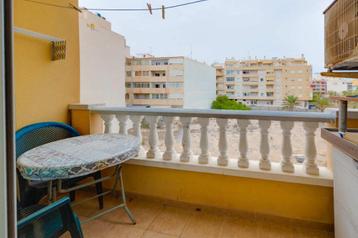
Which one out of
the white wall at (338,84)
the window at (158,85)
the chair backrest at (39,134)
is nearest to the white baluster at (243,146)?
the white wall at (338,84)

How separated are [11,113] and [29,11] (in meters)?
1.84

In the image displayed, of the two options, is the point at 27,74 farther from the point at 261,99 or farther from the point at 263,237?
the point at 263,237

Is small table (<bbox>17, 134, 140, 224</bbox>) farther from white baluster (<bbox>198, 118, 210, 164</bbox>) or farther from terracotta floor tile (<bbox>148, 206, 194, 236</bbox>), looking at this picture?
white baluster (<bbox>198, 118, 210, 164</bbox>)

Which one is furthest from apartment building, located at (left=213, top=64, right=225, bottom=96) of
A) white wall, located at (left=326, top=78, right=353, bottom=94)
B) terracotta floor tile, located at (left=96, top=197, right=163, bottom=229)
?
terracotta floor tile, located at (left=96, top=197, right=163, bottom=229)

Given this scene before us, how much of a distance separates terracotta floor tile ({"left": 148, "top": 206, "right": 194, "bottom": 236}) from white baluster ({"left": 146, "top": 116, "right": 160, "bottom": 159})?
50cm

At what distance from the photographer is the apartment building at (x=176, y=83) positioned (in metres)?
2.10

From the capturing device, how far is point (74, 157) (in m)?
1.31

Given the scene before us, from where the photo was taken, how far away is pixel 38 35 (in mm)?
1746

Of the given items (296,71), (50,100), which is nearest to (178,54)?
(296,71)

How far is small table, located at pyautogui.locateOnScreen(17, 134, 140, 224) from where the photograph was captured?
1.16 metres

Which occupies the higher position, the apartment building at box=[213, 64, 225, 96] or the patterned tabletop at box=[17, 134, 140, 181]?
the apartment building at box=[213, 64, 225, 96]

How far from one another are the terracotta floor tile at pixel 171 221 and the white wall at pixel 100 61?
1.48 meters

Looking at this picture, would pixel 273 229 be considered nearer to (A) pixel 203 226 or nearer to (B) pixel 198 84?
(A) pixel 203 226

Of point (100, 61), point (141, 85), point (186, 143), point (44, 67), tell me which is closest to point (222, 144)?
point (186, 143)
